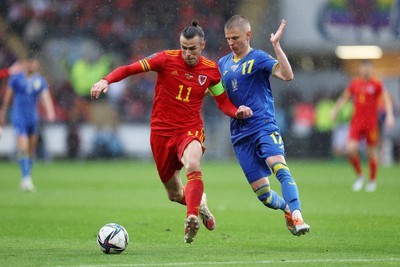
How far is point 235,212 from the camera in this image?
13.1 meters

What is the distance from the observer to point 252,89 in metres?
9.34

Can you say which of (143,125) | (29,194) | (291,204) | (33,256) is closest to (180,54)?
(291,204)

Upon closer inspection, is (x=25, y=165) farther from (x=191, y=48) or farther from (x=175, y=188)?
(x=191, y=48)

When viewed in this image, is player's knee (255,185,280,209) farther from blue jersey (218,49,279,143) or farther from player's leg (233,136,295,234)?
blue jersey (218,49,279,143)

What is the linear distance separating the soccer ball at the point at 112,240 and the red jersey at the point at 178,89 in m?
1.41

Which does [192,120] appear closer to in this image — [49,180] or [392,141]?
[49,180]

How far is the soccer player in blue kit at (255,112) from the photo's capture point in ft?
30.0

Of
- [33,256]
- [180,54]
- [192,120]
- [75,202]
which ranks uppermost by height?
[180,54]

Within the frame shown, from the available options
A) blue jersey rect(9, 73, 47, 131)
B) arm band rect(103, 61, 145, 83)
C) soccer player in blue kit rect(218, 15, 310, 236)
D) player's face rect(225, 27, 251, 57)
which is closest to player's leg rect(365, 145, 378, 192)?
blue jersey rect(9, 73, 47, 131)

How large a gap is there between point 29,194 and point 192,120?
733 cm

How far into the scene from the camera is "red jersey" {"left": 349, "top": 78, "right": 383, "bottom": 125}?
17.6 m

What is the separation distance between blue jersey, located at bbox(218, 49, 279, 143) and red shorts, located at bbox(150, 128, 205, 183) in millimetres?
489

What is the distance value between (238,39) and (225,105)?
68 cm

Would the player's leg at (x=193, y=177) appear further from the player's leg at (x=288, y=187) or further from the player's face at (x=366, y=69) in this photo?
the player's face at (x=366, y=69)
